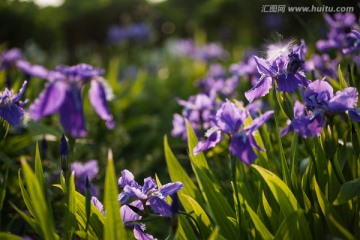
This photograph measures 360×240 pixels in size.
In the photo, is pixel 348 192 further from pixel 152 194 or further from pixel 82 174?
pixel 82 174

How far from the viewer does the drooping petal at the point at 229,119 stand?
4.42 feet

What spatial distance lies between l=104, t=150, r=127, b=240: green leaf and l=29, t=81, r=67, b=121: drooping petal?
8.6 inches

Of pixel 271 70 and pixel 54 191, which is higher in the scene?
pixel 271 70

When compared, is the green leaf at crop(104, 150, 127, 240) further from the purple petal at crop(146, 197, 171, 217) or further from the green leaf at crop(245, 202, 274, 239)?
the green leaf at crop(245, 202, 274, 239)

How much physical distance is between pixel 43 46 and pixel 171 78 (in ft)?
13.7

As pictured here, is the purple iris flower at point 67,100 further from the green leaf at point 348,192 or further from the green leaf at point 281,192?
the green leaf at point 348,192

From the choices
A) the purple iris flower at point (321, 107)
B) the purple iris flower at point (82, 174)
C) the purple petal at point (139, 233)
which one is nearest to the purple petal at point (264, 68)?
the purple iris flower at point (321, 107)

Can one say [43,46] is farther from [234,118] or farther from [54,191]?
[234,118]

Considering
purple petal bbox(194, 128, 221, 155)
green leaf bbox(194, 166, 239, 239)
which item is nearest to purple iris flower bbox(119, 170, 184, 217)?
purple petal bbox(194, 128, 221, 155)

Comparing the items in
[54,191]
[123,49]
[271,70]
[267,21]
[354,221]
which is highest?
[267,21]

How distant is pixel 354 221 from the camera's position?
1562 millimetres

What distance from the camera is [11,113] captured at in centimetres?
162

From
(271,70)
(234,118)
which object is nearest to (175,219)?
(234,118)

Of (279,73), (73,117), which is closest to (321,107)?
(279,73)
